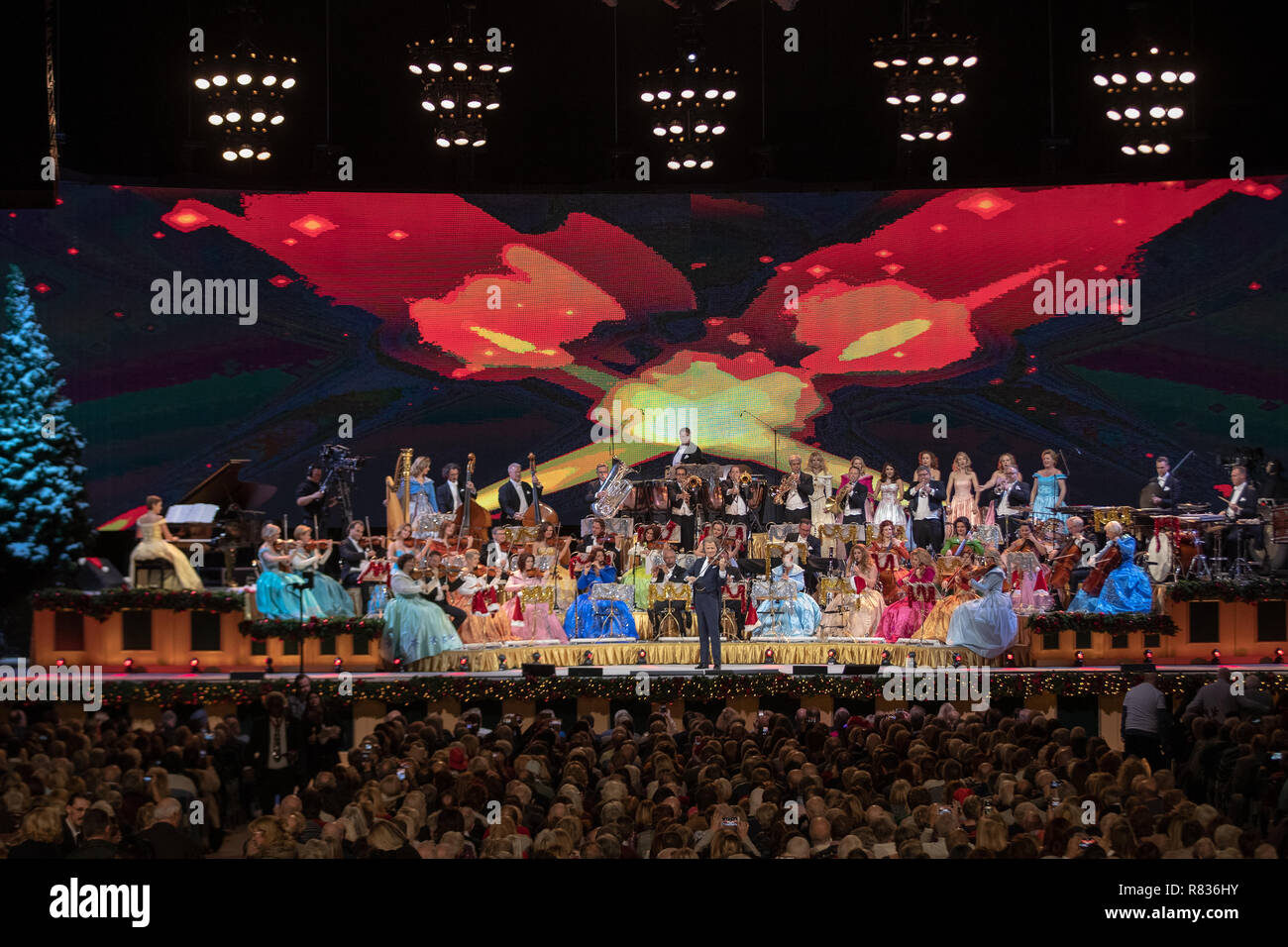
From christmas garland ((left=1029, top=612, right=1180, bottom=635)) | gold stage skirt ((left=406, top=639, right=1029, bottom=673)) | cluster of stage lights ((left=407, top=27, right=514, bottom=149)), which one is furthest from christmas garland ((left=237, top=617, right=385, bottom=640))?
christmas garland ((left=1029, top=612, right=1180, bottom=635))

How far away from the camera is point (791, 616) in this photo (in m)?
19.2

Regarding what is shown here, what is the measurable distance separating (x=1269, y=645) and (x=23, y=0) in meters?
A: 15.6

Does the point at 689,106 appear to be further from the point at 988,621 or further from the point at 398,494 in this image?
the point at 988,621

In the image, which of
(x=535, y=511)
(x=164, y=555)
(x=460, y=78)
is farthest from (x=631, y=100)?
(x=164, y=555)

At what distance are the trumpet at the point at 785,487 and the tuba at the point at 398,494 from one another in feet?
16.8

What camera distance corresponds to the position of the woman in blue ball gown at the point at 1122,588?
18.3 meters

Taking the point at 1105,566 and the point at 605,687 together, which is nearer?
the point at 605,687

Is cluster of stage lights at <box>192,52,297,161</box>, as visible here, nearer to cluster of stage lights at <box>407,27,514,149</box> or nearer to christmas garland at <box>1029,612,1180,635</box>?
cluster of stage lights at <box>407,27,514,149</box>

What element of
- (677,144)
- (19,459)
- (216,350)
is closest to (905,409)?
(677,144)

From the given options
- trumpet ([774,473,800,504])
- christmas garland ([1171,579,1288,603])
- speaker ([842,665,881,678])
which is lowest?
speaker ([842,665,881,678])

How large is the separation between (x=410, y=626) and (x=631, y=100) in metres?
8.82

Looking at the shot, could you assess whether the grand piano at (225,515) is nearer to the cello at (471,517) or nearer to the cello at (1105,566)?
the cello at (471,517)

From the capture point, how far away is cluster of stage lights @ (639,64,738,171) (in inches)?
737

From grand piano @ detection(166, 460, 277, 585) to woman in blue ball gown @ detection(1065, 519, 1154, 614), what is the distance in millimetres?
10041
